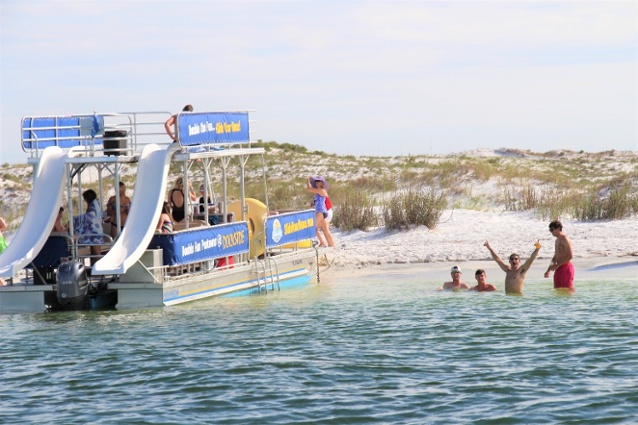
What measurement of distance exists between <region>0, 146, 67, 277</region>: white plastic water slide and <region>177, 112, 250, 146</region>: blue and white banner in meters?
2.13

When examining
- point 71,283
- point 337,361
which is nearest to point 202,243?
point 71,283

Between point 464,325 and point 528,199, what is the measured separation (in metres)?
14.2

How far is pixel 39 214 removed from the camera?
1764 centimetres

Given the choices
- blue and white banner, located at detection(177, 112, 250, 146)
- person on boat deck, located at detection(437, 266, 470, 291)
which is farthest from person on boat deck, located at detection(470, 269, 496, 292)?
blue and white banner, located at detection(177, 112, 250, 146)

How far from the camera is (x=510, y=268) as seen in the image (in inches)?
685

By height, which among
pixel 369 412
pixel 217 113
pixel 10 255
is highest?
pixel 217 113

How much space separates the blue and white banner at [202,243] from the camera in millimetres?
16891

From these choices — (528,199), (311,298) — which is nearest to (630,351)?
(311,298)

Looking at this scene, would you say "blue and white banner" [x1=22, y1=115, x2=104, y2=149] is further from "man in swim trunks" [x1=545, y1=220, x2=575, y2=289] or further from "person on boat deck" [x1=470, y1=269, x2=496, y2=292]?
"man in swim trunks" [x1=545, y1=220, x2=575, y2=289]

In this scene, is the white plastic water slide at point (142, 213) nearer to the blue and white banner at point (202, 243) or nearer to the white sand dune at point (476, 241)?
the blue and white banner at point (202, 243)

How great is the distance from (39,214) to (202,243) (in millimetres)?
2675

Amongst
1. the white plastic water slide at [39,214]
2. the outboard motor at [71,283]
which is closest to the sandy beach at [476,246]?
the white plastic water slide at [39,214]

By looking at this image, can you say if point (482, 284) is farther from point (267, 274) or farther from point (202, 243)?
point (202, 243)

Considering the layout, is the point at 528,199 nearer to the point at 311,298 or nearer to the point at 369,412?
the point at 311,298
